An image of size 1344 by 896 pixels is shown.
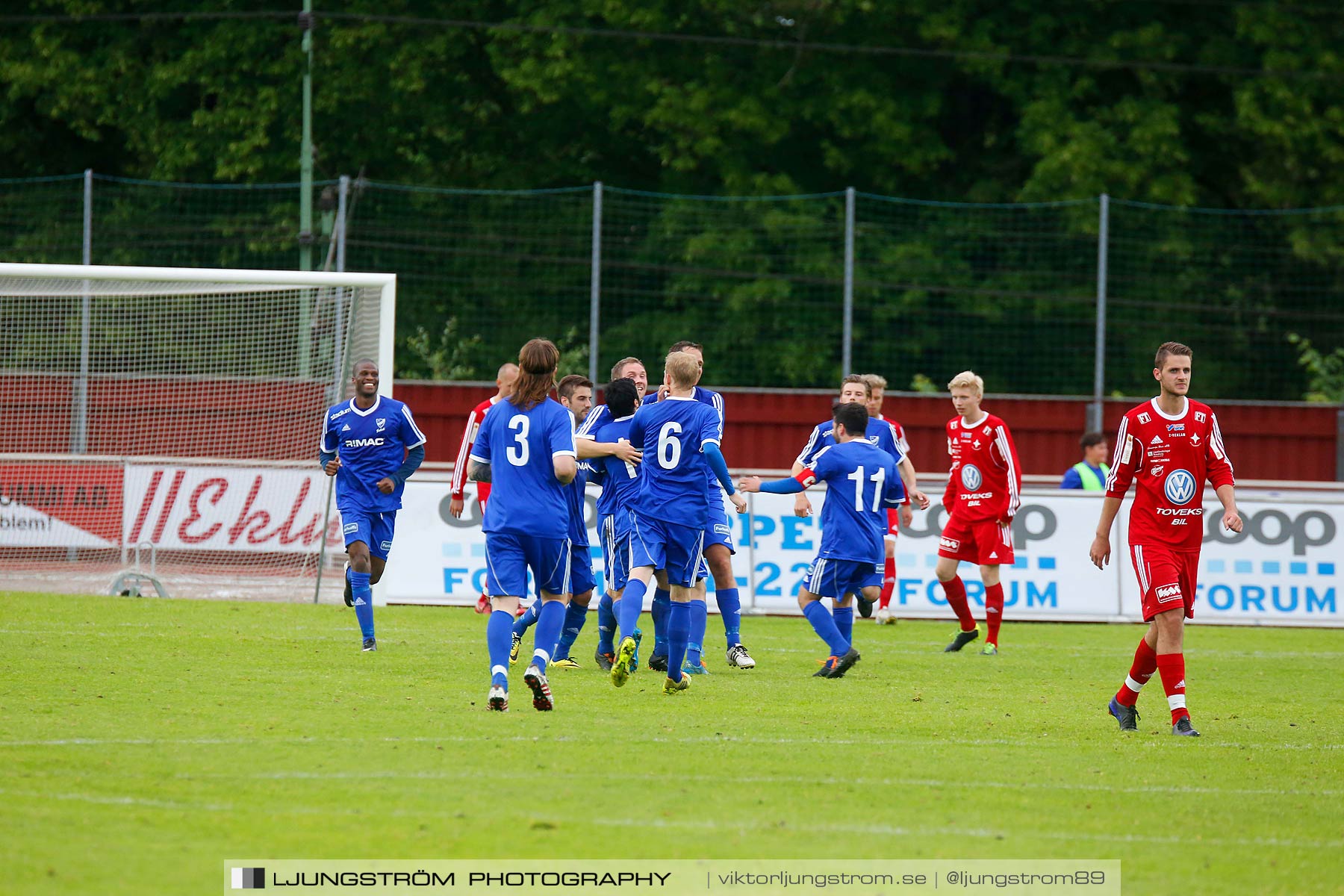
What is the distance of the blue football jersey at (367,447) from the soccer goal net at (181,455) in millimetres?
3208

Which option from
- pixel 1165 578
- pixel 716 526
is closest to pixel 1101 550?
pixel 1165 578

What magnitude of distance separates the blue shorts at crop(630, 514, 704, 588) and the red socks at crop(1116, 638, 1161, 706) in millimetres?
2541

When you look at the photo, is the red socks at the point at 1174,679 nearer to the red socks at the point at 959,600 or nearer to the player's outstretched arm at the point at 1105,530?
the player's outstretched arm at the point at 1105,530

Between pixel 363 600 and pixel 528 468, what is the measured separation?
3.62 meters

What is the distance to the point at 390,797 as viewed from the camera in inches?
243

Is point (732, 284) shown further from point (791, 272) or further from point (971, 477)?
point (971, 477)

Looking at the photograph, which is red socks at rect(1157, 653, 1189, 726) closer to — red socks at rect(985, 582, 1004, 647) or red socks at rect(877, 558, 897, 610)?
red socks at rect(985, 582, 1004, 647)

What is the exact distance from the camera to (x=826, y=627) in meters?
10.6

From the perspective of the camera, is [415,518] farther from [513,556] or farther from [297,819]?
[297,819]

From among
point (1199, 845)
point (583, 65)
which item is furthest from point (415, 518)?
point (583, 65)

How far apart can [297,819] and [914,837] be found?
221cm

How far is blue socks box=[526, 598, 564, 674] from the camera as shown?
8281 millimetres

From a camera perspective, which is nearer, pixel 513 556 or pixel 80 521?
pixel 513 556

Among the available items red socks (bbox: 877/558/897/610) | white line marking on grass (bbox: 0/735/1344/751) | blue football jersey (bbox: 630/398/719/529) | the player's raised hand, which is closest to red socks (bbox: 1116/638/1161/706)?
white line marking on grass (bbox: 0/735/1344/751)
